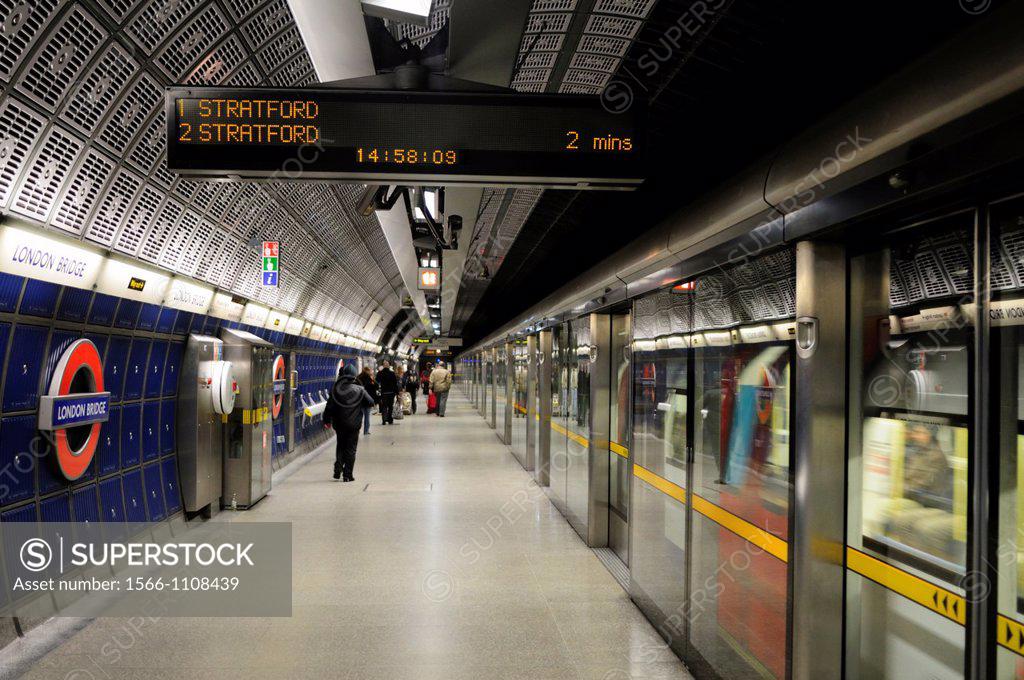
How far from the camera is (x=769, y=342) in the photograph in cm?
321

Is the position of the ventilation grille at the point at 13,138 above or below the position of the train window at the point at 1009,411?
above

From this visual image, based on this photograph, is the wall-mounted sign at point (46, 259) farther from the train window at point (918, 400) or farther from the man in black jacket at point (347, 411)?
the man in black jacket at point (347, 411)

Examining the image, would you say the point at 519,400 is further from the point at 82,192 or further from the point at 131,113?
the point at 131,113

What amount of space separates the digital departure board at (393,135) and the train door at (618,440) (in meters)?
3.02

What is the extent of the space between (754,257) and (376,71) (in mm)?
2656

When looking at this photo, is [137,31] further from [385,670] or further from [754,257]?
[385,670]


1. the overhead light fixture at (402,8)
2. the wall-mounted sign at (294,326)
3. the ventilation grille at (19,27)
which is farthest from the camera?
the wall-mounted sign at (294,326)

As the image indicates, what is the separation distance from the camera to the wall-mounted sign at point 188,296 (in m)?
6.49

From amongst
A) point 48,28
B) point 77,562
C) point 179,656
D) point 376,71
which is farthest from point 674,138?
point 77,562

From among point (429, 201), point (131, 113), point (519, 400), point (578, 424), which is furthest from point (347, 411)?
point (131, 113)

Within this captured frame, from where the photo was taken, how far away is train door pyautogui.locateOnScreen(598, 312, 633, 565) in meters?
6.36

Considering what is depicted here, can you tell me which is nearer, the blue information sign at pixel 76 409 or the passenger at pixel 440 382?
the blue information sign at pixel 76 409

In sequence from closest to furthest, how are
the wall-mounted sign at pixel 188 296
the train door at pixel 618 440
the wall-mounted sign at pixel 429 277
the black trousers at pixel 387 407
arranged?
the train door at pixel 618 440
the wall-mounted sign at pixel 188 296
the wall-mounted sign at pixel 429 277
the black trousers at pixel 387 407

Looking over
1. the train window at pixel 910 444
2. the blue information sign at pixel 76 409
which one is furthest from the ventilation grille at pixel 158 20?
the train window at pixel 910 444
